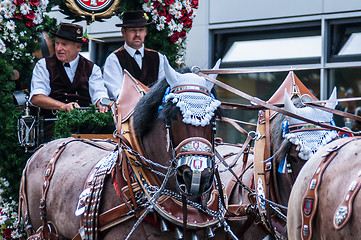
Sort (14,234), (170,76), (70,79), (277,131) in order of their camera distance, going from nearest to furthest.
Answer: (170,76)
(277,131)
(14,234)
(70,79)

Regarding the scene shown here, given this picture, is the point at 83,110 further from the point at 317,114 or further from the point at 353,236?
the point at 353,236

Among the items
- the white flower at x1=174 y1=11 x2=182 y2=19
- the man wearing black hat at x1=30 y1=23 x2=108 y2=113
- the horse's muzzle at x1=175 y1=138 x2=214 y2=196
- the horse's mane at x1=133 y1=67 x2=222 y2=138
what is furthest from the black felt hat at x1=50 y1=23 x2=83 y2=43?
the horse's muzzle at x1=175 y1=138 x2=214 y2=196

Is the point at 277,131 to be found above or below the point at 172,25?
below

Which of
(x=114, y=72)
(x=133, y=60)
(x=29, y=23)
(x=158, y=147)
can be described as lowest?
(x=158, y=147)

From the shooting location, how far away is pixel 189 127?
362 centimetres

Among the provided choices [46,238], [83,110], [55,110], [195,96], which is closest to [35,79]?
[55,110]

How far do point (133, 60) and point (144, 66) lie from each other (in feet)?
0.39

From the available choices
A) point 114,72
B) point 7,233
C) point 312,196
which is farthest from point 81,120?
point 312,196

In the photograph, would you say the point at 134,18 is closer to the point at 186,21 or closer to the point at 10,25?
the point at 186,21

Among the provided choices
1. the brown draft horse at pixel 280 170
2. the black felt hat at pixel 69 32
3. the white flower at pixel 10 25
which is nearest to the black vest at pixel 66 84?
the black felt hat at pixel 69 32

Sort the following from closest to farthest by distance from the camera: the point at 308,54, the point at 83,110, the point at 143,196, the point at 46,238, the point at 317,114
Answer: the point at 143,196 → the point at 317,114 → the point at 46,238 → the point at 83,110 → the point at 308,54

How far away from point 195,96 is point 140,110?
0.46 m

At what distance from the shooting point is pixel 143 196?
3.94 m

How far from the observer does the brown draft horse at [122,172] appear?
11.8 ft
